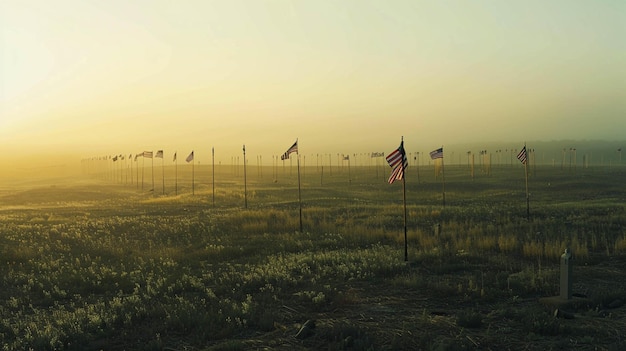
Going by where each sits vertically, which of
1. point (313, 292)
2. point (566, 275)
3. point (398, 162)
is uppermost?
point (398, 162)

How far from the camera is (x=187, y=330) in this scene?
10.8 meters

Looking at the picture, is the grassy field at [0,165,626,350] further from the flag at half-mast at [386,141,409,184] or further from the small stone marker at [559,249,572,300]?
the flag at half-mast at [386,141,409,184]

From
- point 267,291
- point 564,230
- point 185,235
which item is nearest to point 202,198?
point 185,235

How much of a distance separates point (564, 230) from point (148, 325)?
23160 millimetres

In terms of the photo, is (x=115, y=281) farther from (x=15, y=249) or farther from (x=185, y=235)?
(x=185, y=235)

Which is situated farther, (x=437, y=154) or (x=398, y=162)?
(x=437, y=154)

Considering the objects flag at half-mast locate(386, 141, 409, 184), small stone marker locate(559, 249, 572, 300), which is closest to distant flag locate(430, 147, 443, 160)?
flag at half-mast locate(386, 141, 409, 184)

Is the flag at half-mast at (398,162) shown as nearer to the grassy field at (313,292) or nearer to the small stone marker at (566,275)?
the grassy field at (313,292)

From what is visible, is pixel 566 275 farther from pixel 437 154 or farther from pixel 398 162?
pixel 437 154

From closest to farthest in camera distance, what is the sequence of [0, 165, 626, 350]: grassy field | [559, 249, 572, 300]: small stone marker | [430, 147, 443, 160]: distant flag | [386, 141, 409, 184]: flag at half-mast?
[0, 165, 626, 350]: grassy field, [559, 249, 572, 300]: small stone marker, [386, 141, 409, 184]: flag at half-mast, [430, 147, 443, 160]: distant flag

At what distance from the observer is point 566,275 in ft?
38.9

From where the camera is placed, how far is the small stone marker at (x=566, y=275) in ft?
38.4

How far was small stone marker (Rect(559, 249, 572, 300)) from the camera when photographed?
11.7m

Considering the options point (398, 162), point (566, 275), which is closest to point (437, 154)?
point (398, 162)
